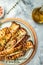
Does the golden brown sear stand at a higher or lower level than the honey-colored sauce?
lower

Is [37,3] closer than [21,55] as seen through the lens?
No

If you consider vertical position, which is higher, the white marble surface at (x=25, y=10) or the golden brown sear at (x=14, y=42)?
the white marble surface at (x=25, y=10)

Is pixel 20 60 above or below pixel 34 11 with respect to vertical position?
below

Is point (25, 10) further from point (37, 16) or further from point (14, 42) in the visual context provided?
point (14, 42)

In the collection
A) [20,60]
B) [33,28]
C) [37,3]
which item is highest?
[37,3]

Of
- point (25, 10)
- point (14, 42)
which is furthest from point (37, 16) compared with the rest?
point (14, 42)

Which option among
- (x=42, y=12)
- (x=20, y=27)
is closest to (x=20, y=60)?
(x=20, y=27)

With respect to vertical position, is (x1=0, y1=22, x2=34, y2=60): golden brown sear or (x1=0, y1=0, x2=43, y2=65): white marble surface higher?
(x1=0, y1=0, x2=43, y2=65): white marble surface

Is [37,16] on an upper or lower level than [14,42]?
upper

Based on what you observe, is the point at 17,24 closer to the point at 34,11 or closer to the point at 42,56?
the point at 34,11

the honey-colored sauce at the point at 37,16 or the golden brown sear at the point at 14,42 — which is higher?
the honey-colored sauce at the point at 37,16

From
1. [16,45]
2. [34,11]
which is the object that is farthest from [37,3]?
[16,45]
